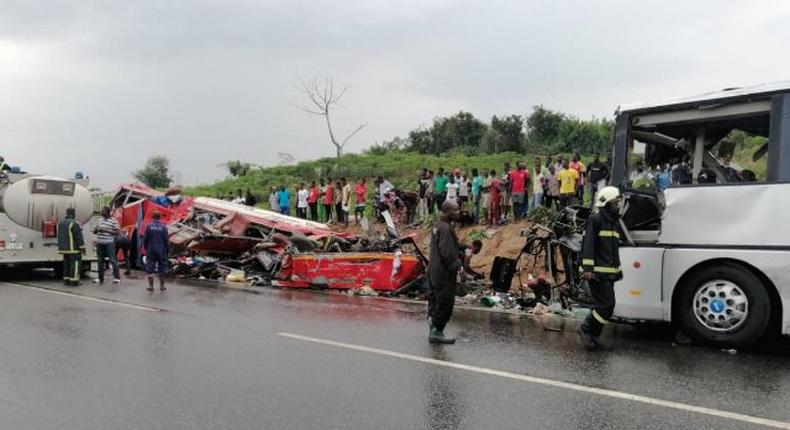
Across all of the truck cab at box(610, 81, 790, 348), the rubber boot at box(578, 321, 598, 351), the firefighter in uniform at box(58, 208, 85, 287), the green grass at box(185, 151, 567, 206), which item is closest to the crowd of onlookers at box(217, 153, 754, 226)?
the truck cab at box(610, 81, 790, 348)

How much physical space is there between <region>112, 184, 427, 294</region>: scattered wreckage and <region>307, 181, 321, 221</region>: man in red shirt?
4868 mm

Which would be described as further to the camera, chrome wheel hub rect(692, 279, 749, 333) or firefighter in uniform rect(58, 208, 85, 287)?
firefighter in uniform rect(58, 208, 85, 287)

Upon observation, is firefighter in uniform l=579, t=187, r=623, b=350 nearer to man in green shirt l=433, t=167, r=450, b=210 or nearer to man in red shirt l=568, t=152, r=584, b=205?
man in red shirt l=568, t=152, r=584, b=205

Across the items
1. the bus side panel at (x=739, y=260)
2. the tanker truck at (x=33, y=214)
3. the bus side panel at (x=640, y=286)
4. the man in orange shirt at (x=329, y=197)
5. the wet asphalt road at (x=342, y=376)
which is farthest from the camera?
the man in orange shirt at (x=329, y=197)

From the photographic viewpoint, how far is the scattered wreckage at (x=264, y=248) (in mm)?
12852

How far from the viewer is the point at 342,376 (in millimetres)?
6059

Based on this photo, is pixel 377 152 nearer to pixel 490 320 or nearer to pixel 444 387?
pixel 490 320

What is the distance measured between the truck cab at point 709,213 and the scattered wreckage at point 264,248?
519 centimetres

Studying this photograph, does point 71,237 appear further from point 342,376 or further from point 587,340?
point 587,340

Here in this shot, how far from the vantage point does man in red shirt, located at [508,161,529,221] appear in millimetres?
17203

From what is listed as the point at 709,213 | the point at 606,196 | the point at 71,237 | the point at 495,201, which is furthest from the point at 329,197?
the point at 709,213

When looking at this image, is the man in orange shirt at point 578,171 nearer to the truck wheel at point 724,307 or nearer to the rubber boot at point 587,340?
the truck wheel at point 724,307

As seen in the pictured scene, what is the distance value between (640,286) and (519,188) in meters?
9.58

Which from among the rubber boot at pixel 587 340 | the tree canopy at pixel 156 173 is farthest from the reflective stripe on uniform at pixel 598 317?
the tree canopy at pixel 156 173
